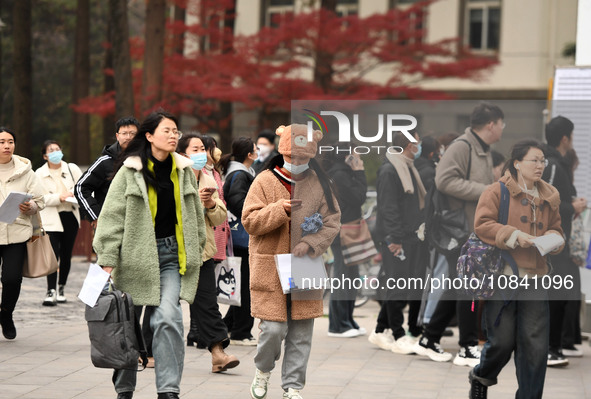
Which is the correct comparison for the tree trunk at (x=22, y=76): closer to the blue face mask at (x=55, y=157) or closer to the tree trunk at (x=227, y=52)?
the tree trunk at (x=227, y=52)

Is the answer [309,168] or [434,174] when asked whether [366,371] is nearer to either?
[434,174]

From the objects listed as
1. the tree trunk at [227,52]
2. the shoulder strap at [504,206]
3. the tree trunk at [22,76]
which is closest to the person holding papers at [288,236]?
the shoulder strap at [504,206]

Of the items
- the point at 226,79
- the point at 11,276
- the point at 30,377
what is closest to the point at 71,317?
the point at 11,276

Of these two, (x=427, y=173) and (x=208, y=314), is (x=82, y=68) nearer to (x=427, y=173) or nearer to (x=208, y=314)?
(x=208, y=314)

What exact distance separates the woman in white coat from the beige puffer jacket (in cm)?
232

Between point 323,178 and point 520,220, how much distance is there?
1.27 meters

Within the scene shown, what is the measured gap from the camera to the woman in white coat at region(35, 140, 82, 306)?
12.3 meters

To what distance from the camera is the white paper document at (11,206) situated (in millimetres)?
9219

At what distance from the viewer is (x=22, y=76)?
26.0m

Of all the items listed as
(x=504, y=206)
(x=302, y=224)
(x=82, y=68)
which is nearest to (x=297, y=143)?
(x=302, y=224)

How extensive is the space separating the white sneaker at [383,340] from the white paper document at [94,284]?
13.7ft

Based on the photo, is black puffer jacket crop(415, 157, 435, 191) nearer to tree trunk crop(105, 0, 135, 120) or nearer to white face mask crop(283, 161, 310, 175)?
white face mask crop(283, 161, 310, 175)

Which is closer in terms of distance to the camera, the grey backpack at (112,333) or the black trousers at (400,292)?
the grey backpack at (112,333)

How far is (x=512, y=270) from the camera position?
254 inches
